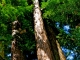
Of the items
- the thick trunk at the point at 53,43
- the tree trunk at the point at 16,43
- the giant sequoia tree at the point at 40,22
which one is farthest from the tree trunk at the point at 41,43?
the thick trunk at the point at 53,43

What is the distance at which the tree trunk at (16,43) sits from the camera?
7699 mm

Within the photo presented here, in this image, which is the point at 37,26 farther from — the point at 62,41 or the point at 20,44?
the point at 62,41

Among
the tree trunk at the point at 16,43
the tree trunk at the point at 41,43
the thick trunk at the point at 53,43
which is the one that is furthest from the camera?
the thick trunk at the point at 53,43

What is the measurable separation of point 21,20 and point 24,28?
78 centimetres

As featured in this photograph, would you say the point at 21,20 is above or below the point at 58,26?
above

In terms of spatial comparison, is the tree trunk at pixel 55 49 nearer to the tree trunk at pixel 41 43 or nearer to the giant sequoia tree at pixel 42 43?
the giant sequoia tree at pixel 42 43

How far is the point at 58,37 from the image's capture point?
391 inches

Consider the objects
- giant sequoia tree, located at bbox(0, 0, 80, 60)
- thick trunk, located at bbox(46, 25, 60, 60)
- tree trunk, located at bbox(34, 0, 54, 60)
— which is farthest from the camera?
thick trunk, located at bbox(46, 25, 60, 60)

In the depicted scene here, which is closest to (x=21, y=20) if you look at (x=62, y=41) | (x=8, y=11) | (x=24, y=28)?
(x=24, y=28)

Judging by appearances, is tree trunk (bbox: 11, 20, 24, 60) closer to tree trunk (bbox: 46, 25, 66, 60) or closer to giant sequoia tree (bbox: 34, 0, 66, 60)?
giant sequoia tree (bbox: 34, 0, 66, 60)

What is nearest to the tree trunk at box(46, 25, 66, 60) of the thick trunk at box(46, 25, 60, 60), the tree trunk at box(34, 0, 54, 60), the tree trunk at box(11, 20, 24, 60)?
the thick trunk at box(46, 25, 60, 60)

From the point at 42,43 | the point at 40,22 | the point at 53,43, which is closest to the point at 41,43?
the point at 42,43

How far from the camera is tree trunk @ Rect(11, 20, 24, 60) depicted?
770 cm

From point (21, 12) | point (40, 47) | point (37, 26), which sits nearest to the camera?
point (40, 47)
